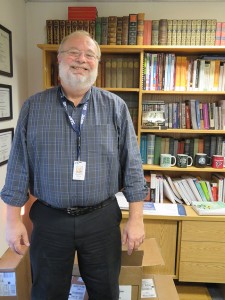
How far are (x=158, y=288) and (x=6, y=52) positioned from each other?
6.34 ft

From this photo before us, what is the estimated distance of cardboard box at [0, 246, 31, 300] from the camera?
1.62 metres

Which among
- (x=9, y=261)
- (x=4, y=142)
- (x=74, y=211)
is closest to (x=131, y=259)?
(x=74, y=211)

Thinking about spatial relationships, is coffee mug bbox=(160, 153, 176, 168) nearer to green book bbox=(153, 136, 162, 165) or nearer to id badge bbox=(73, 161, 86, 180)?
green book bbox=(153, 136, 162, 165)

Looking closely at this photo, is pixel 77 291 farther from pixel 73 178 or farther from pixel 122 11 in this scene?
pixel 122 11

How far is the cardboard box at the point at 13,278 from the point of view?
1616 mm

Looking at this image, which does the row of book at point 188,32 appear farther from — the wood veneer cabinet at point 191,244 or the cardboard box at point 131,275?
the cardboard box at point 131,275

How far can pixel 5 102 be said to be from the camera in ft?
6.03

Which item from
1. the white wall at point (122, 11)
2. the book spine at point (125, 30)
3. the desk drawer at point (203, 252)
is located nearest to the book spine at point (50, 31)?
the white wall at point (122, 11)

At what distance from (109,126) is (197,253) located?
135 centimetres

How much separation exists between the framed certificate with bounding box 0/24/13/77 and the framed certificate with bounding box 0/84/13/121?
0.10 meters

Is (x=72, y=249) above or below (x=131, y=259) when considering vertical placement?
above

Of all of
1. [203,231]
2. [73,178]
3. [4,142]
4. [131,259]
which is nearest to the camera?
[73,178]

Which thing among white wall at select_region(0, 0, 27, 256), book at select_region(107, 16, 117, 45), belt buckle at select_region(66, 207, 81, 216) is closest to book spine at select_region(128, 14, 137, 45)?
book at select_region(107, 16, 117, 45)

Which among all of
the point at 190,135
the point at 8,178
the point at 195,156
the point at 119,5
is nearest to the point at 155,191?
the point at 195,156
